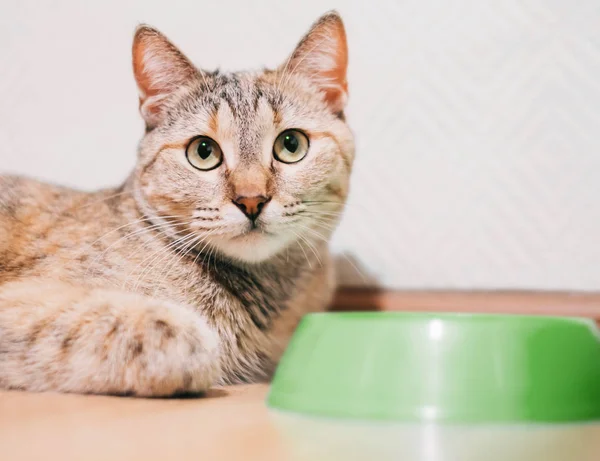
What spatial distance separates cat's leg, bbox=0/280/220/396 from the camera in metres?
0.79

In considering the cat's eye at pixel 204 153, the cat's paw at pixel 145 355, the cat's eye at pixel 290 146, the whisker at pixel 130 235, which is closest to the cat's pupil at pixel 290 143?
the cat's eye at pixel 290 146

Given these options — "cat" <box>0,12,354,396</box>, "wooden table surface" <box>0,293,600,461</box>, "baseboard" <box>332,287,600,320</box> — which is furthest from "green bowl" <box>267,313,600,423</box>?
"baseboard" <box>332,287,600,320</box>

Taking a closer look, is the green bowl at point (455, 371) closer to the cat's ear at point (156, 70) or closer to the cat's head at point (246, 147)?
the cat's head at point (246, 147)

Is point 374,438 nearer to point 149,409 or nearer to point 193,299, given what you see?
point 149,409

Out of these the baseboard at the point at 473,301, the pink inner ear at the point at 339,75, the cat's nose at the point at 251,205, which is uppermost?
the pink inner ear at the point at 339,75

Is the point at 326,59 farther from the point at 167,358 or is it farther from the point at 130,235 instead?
the point at 167,358

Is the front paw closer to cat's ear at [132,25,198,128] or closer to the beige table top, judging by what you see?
the beige table top

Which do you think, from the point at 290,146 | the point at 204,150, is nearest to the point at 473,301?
the point at 290,146

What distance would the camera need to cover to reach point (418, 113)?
126 centimetres

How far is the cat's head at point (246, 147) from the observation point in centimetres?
94

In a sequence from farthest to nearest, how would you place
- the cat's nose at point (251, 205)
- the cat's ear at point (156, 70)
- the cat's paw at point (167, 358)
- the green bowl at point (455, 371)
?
1. the cat's ear at point (156, 70)
2. the cat's nose at point (251, 205)
3. the cat's paw at point (167, 358)
4. the green bowl at point (455, 371)

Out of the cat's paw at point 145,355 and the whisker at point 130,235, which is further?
the whisker at point 130,235

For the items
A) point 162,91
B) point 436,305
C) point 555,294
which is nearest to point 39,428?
point 162,91

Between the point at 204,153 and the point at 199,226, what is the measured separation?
13cm
